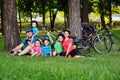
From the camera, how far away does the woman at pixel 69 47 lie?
44.6 ft

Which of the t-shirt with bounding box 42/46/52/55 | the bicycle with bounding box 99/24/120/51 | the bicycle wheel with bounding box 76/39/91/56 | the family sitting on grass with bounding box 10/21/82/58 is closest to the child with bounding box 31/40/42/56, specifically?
the family sitting on grass with bounding box 10/21/82/58

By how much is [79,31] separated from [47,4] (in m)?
27.8

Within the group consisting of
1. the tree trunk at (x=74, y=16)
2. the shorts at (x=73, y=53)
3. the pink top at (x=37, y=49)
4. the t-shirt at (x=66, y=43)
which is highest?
the tree trunk at (x=74, y=16)

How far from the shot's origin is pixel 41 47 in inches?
552

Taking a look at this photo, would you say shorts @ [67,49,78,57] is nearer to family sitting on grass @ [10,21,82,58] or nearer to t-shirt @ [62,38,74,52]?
family sitting on grass @ [10,21,82,58]

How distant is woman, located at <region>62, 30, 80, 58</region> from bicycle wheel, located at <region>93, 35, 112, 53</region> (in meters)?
2.00

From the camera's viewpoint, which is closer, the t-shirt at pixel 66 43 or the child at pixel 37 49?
the t-shirt at pixel 66 43

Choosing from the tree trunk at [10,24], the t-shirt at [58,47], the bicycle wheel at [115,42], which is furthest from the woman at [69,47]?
the tree trunk at [10,24]

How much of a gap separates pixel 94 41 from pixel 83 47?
2.70ft

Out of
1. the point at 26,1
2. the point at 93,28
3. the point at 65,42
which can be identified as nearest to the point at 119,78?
the point at 65,42

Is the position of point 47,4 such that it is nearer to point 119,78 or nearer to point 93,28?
point 93,28

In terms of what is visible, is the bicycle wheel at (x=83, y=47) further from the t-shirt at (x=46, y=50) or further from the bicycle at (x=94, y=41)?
the t-shirt at (x=46, y=50)

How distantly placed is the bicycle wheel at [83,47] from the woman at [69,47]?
72cm

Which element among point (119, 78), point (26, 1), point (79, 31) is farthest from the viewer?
point (26, 1)
